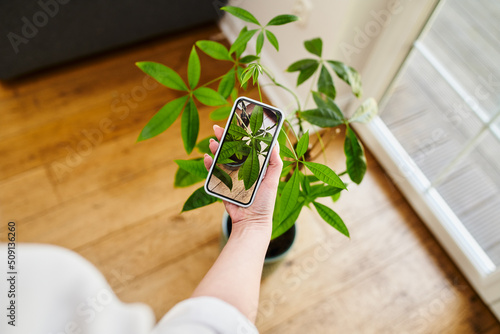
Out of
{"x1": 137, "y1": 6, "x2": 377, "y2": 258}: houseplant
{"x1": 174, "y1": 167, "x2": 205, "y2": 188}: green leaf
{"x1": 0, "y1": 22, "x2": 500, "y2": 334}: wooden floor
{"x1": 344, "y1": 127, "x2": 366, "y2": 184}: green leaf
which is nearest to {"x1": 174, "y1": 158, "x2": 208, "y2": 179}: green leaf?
{"x1": 137, "y1": 6, "x2": 377, "y2": 258}: houseplant

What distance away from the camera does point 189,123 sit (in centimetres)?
86

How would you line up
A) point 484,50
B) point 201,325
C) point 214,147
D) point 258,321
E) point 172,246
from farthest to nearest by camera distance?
1. point 172,246
2. point 258,321
3. point 484,50
4. point 214,147
5. point 201,325

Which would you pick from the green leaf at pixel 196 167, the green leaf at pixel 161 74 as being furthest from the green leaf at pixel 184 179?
the green leaf at pixel 161 74

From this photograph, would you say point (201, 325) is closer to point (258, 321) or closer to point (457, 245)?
point (258, 321)

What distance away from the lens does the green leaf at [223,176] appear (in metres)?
0.81

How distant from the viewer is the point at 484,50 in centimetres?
118

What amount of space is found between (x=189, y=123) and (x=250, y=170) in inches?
7.2

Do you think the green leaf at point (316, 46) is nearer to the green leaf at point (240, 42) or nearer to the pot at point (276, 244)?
the green leaf at point (240, 42)

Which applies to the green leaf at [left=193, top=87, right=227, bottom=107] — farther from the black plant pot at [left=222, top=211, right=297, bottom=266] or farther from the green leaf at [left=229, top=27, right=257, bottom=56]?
the black plant pot at [left=222, top=211, right=297, bottom=266]

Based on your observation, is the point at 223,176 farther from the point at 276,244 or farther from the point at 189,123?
the point at 276,244

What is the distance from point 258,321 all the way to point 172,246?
1.25 feet

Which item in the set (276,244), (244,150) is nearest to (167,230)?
(276,244)

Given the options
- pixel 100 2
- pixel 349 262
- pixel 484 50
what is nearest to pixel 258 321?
pixel 349 262

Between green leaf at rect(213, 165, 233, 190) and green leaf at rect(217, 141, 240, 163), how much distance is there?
35mm
